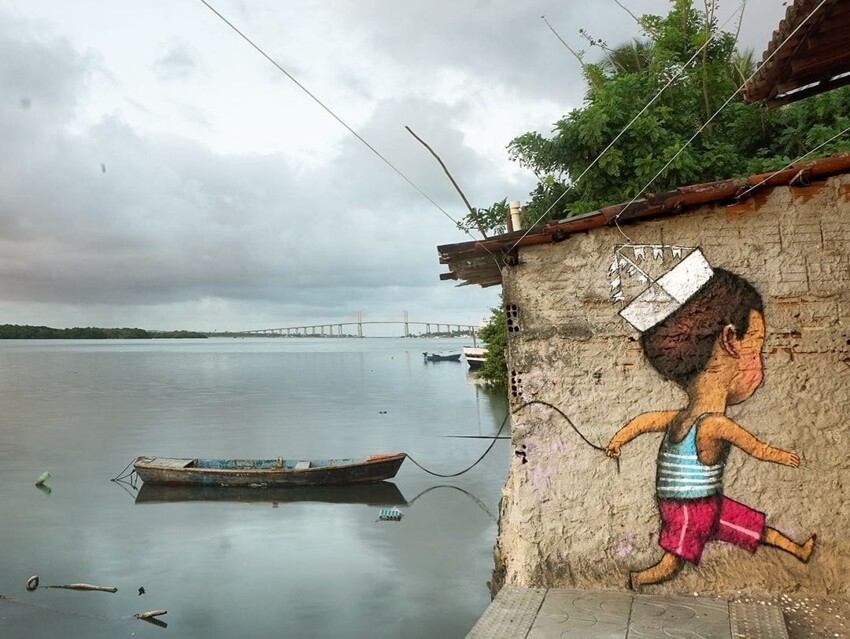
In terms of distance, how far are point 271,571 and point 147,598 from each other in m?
2.17

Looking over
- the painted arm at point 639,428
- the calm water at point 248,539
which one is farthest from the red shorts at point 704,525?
the calm water at point 248,539

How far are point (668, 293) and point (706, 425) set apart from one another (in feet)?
3.60

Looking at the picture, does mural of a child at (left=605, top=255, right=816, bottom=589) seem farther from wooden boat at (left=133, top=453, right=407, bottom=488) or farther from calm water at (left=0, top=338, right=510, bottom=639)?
wooden boat at (left=133, top=453, right=407, bottom=488)

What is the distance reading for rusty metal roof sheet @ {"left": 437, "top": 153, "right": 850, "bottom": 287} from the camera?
4.88m

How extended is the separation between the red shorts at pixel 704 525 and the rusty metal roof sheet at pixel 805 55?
3267 millimetres

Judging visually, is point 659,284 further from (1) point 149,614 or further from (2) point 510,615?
(1) point 149,614

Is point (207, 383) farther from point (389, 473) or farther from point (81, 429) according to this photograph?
point (389, 473)

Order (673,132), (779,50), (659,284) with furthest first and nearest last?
(673,132)
(659,284)
(779,50)

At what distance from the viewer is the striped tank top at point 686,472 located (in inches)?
196

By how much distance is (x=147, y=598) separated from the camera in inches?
424

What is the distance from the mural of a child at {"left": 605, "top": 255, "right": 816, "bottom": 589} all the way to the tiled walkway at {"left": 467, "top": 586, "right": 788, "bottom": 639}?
328mm

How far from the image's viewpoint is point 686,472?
5027 millimetres

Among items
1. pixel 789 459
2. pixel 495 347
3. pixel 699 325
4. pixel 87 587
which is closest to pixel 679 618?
pixel 789 459

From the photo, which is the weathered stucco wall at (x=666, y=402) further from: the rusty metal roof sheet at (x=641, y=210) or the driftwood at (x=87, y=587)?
the driftwood at (x=87, y=587)
